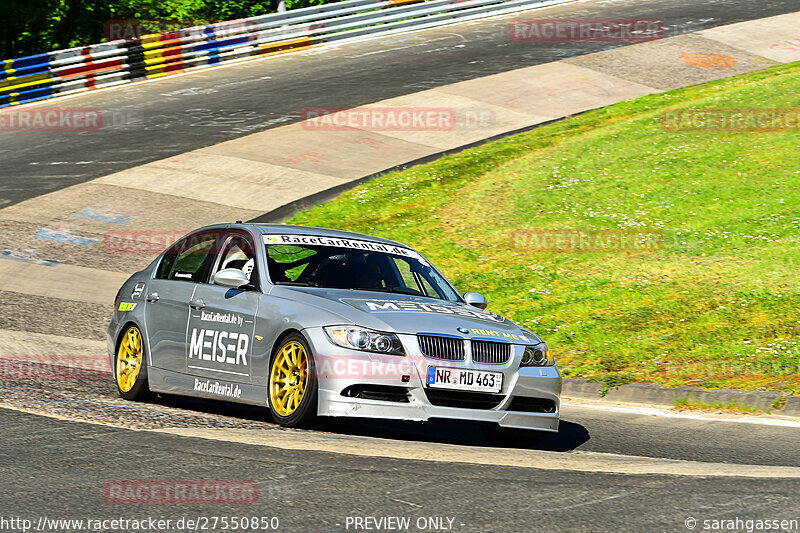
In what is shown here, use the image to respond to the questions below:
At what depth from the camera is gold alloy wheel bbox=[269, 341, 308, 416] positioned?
24.6 ft

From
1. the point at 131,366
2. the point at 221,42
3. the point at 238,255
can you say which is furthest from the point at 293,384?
the point at 221,42

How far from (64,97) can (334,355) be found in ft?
72.8

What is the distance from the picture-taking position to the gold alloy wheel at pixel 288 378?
7512 millimetres

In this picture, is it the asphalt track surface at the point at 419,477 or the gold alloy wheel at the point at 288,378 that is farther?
the gold alloy wheel at the point at 288,378

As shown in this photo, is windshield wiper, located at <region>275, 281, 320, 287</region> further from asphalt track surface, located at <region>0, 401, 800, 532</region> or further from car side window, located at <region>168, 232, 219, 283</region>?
asphalt track surface, located at <region>0, 401, 800, 532</region>

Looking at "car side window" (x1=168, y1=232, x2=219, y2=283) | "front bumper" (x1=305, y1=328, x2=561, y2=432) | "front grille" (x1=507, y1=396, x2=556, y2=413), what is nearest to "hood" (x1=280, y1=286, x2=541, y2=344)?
"front bumper" (x1=305, y1=328, x2=561, y2=432)

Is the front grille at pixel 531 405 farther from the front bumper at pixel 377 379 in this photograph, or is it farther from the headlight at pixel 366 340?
the headlight at pixel 366 340

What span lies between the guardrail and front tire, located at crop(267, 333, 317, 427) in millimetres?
20560

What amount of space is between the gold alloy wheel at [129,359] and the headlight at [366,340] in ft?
8.46

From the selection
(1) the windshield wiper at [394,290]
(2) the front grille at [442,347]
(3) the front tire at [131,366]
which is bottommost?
(3) the front tire at [131,366]

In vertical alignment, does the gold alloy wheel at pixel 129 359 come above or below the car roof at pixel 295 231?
below

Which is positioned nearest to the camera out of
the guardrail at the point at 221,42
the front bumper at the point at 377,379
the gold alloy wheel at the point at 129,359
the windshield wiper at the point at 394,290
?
the front bumper at the point at 377,379

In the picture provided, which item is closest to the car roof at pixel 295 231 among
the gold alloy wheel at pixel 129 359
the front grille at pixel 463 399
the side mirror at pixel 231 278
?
the side mirror at pixel 231 278

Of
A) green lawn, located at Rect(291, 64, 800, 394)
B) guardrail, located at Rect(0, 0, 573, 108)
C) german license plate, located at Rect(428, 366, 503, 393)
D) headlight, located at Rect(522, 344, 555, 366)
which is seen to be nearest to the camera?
german license plate, located at Rect(428, 366, 503, 393)
